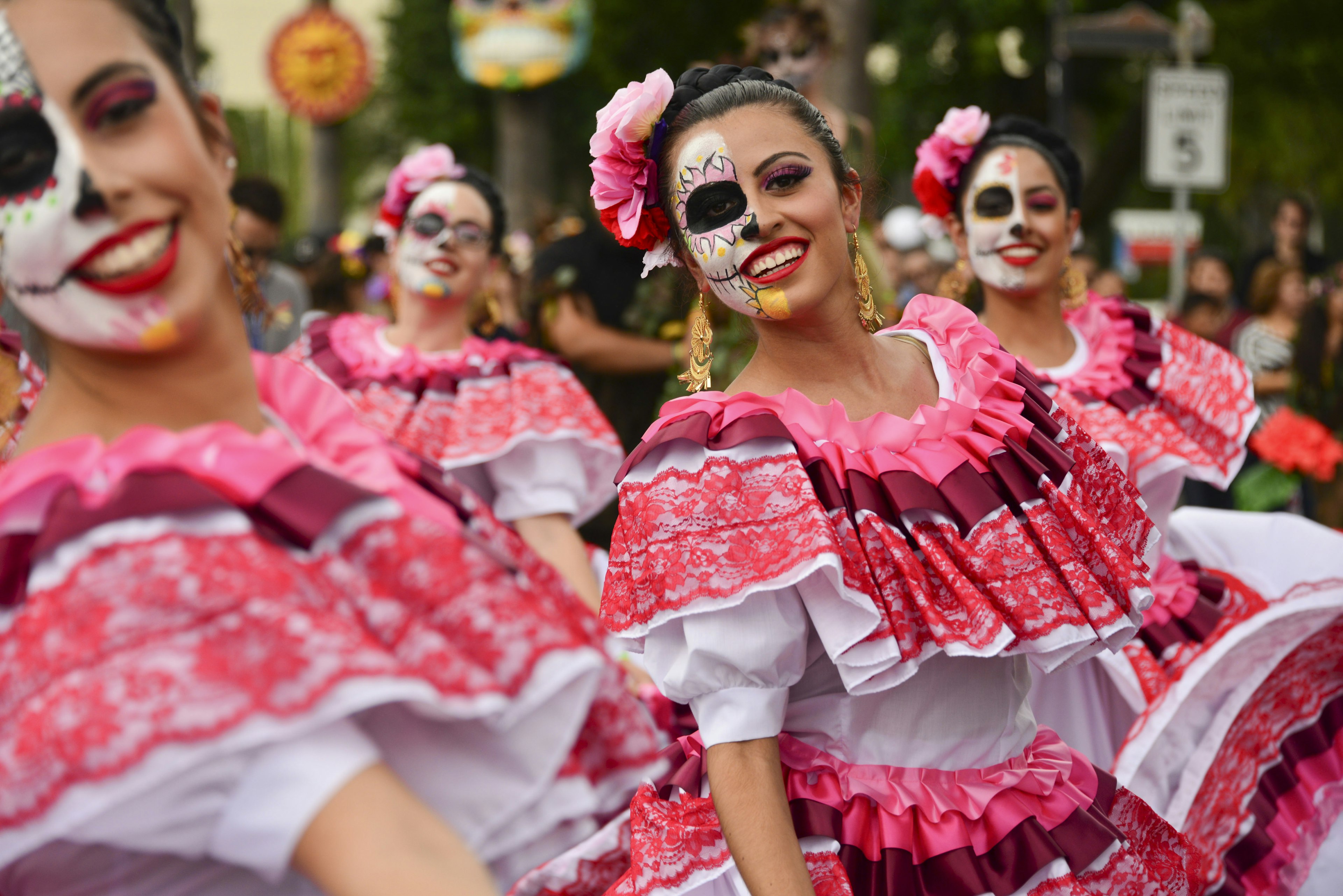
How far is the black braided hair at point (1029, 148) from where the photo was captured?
12.8ft

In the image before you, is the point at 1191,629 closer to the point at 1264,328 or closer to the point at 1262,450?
the point at 1262,450

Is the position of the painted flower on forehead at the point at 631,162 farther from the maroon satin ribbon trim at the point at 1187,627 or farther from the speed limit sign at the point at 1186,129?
the speed limit sign at the point at 1186,129

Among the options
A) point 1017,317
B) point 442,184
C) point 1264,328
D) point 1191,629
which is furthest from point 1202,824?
point 1264,328

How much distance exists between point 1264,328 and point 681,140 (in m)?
6.11

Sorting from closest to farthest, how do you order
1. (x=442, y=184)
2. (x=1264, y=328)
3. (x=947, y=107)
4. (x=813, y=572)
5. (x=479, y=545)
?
(x=479, y=545), (x=813, y=572), (x=442, y=184), (x=1264, y=328), (x=947, y=107)

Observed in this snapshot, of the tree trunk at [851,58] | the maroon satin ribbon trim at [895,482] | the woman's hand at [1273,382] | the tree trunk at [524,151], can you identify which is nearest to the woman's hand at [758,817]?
the maroon satin ribbon trim at [895,482]

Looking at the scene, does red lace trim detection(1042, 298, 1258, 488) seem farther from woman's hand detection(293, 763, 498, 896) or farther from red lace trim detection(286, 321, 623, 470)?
woman's hand detection(293, 763, 498, 896)

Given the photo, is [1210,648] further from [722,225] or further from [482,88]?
[482,88]

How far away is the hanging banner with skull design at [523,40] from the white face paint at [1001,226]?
1263cm

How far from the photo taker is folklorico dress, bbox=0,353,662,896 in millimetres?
1218

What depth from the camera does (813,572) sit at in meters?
2.07

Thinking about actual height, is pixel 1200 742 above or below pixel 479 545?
below

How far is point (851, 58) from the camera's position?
362 inches

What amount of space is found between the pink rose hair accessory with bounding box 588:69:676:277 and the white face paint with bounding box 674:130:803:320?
3.5 inches
